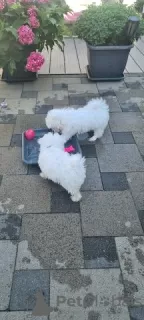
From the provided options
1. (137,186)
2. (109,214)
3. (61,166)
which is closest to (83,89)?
(137,186)

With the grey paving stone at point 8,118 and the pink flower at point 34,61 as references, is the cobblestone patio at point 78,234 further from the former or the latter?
the pink flower at point 34,61

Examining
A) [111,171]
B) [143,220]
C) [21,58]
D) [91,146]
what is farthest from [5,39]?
[143,220]

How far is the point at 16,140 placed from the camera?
2992 mm

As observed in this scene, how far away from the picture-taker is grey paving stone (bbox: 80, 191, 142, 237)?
2.09 m

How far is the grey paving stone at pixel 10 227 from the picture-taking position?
2.04 meters

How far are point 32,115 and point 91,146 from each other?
0.96m

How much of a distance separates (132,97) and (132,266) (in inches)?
104

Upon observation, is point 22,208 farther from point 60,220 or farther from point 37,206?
point 60,220

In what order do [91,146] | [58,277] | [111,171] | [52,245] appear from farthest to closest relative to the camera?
[91,146]
[111,171]
[52,245]
[58,277]

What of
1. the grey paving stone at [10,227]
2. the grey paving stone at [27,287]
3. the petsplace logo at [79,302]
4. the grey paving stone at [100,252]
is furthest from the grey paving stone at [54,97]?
the petsplace logo at [79,302]

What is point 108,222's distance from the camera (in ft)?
7.07

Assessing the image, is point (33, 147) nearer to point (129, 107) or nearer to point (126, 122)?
point (126, 122)

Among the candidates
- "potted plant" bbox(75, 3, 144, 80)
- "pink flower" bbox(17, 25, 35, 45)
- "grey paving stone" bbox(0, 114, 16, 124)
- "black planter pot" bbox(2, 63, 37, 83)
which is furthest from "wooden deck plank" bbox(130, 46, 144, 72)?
"grey paving stone" bbox(0, 114, 16, 124)

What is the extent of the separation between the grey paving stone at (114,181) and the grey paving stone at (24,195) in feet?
1.76
